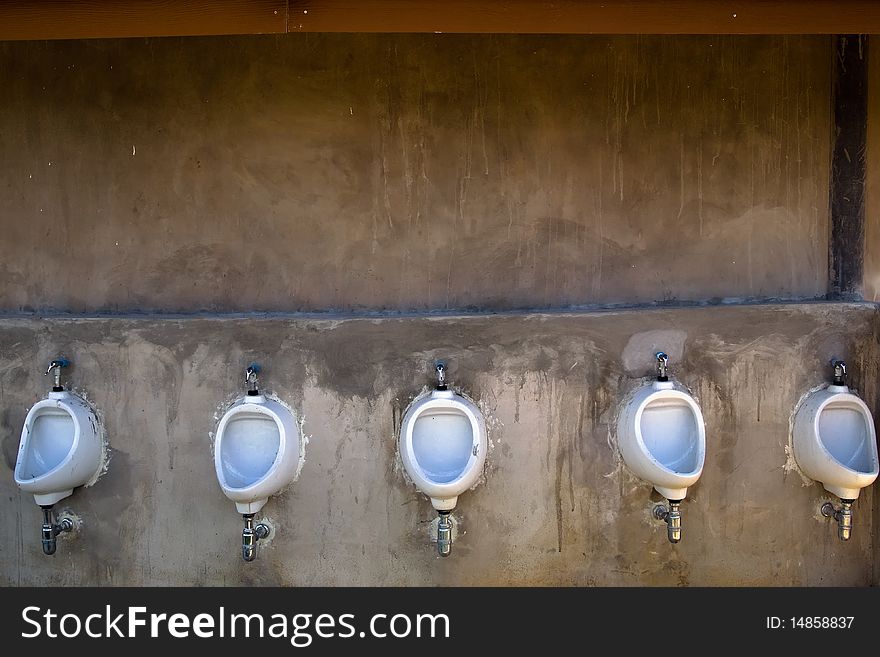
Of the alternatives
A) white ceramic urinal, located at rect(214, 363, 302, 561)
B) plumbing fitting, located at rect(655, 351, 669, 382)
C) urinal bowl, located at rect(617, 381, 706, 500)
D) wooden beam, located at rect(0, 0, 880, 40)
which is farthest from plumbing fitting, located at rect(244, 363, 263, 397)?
plumbing fitting, located at rect(655, 351, 669, 382)

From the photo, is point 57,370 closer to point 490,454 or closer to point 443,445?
point 443,445

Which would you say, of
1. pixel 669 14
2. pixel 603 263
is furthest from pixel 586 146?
pixel 669 14

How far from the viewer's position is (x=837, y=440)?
9.95 ft

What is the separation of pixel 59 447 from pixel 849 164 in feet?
10.9

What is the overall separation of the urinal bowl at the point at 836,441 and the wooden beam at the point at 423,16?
4.53 ft

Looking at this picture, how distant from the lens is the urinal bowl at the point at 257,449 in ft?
9.46

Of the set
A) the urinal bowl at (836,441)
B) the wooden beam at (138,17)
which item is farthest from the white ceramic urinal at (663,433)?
the wooden beam at (138,17)

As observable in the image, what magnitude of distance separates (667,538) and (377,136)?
78.7 inches

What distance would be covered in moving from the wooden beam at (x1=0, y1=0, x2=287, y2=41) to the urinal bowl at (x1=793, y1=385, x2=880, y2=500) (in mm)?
2370

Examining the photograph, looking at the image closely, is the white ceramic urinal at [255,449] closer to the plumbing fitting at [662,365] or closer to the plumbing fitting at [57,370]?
the plumbing fitting at [57,370]

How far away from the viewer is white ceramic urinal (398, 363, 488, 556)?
2885mm

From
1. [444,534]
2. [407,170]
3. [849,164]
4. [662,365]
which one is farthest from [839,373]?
[407,170]

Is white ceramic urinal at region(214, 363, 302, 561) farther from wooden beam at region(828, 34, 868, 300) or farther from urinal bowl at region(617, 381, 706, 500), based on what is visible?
wooden beam at region(828, 34, 868, 300)

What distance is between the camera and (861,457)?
295 cm
